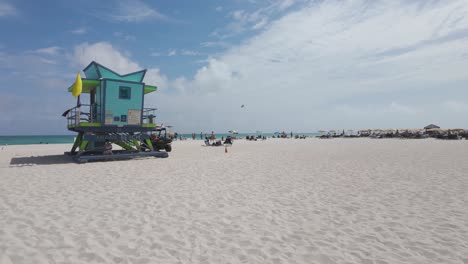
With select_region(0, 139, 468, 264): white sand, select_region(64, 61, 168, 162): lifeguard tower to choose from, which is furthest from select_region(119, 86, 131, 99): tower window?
select_region(0, 139, 468, 264): white sand

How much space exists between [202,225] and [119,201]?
3.10 metres

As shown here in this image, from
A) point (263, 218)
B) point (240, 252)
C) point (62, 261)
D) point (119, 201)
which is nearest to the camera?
point (62, 261)

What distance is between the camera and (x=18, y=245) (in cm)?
423

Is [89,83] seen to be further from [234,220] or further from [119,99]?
[234,220]

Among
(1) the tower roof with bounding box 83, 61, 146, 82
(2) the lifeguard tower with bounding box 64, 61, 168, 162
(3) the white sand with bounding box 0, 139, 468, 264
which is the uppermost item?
(1) the tower roof with bounding box 83, 61, 146, 82

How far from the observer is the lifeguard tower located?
623 inches

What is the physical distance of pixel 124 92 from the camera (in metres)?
16.7

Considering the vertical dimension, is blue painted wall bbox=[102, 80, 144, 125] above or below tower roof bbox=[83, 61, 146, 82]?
below

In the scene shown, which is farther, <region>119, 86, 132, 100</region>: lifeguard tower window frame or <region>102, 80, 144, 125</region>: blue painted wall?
<region>119, 86, 132, 100</region>: lifeguard tower window frame

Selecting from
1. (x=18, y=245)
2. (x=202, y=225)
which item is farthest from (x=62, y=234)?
(x=202, y=225)

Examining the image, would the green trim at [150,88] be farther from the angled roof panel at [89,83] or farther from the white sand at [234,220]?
the white sand at [234,220]

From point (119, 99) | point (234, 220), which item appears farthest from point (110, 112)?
point (234, 220)

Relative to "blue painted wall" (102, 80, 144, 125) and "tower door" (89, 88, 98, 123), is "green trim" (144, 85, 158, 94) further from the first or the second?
"tower door" (89, 88, 98, 123)

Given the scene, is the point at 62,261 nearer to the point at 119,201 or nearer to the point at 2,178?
the point at 119,201
